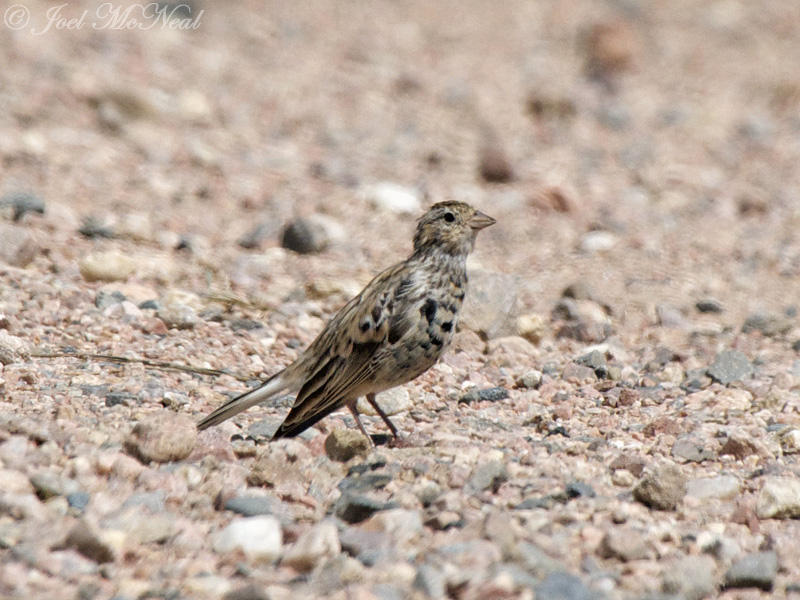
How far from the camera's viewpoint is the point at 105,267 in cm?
761

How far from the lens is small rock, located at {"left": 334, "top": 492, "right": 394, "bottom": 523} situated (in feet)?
15.4

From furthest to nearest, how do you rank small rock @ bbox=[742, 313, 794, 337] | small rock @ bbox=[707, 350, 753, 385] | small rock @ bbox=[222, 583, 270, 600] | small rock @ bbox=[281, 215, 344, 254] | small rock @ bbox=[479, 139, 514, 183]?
small rock @ bbox=[479, 139, 514, 183]
small rock @ bbox=[281, 215, 344, 254]
small rock @ bbox=[742, 313, 794, 337]
small rock @ bbox=[707, 350, 753, 385]
small rock @ bbox=[222, 583, 270, 600]

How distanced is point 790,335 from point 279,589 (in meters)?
4.83

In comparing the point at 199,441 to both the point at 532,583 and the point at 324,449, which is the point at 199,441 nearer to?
the point at 324,449

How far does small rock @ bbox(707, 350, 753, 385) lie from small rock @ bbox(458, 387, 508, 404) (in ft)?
4.18

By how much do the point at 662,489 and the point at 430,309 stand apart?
159 centimetres

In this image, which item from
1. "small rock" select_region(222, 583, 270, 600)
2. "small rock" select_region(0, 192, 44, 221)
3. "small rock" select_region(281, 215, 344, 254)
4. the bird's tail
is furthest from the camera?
"small rock" select_region(281, 215, 344, 254)

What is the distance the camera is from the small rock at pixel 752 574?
14.3ft

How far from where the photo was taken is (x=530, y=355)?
7250 millimetres

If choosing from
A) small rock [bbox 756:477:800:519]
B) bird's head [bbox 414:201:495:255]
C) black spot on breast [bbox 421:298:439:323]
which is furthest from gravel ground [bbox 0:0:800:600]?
bird's head [bbox 414:201:495:255]

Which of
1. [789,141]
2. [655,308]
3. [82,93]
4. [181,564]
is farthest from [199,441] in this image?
[789,141]

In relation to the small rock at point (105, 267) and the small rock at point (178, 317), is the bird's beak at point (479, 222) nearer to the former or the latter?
the small rock at point (178, 317)

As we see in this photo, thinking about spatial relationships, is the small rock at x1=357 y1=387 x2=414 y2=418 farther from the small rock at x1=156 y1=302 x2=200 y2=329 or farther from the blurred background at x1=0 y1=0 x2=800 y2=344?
the blurred background at x1=0 y1=0 x2=800 y2=344

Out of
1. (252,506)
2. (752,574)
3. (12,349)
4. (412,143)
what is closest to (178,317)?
(12,349)
